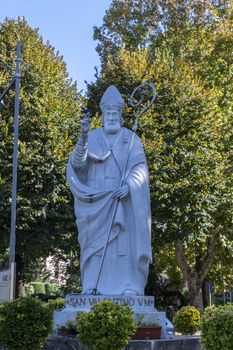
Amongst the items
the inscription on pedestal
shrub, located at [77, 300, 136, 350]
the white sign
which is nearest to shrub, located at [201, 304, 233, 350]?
shrub, located at [77, 300, 136, 350]

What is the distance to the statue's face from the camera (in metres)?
12.9

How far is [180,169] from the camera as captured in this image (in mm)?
27469

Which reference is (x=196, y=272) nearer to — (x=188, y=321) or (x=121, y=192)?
(x=188, y=321)

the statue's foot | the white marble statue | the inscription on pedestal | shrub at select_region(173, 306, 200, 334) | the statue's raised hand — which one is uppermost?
the statue's raised hand

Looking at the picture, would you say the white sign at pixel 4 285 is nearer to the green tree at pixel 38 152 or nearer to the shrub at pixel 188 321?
the shrub at pixel 188 321

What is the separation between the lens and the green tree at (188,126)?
27172mm

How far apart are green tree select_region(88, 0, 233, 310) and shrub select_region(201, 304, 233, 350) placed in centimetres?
1646

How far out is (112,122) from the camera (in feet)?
42.4

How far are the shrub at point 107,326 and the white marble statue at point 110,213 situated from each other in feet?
6.95

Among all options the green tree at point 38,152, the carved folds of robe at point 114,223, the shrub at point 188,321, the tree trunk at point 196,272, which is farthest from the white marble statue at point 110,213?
the tree trunk at point 196,272

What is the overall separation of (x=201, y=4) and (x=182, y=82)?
25.3 ft

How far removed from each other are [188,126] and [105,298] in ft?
59.1

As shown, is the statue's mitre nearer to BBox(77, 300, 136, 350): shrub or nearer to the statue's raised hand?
the statue's raised hand

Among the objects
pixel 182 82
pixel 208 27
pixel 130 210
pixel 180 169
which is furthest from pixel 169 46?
pixel 130 210
